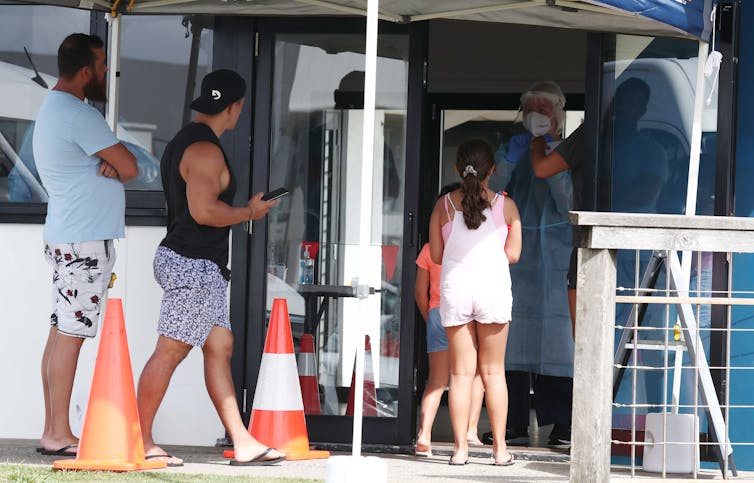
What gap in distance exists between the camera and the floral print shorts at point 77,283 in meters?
6.13

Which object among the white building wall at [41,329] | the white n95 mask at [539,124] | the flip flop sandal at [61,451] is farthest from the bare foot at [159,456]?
the white n95 mask at [539,124]

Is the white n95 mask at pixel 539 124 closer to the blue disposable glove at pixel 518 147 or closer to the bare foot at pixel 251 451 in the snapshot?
the blue disposable glove at pixel 518 147

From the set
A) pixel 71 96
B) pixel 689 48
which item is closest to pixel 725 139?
pixel 689 48

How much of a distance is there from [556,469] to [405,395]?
0.90 meters

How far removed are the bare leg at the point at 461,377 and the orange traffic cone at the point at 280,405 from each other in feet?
2.04

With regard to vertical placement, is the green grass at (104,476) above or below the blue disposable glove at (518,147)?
below

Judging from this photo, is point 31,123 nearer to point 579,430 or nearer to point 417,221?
point 417,221

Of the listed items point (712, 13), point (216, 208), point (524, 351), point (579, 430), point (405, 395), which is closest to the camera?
point (579, 430)

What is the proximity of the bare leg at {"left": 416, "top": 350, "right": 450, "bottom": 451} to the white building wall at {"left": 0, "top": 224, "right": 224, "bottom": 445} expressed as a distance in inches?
45.1

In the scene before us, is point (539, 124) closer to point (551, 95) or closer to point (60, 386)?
point (551, 95)

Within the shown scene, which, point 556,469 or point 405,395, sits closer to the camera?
point 556,469

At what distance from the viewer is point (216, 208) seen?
5.83 metres

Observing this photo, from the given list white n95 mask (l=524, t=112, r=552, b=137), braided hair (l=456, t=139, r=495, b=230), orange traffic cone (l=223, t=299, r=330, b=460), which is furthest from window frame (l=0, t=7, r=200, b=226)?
white n95 mask (l=524, t=112, r=552, b=137)

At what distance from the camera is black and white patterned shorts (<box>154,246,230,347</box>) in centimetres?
585
